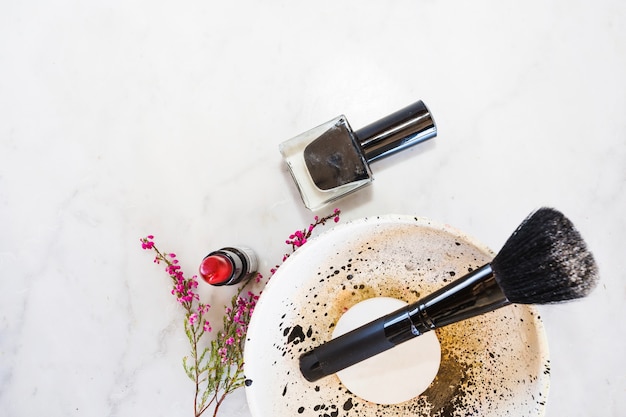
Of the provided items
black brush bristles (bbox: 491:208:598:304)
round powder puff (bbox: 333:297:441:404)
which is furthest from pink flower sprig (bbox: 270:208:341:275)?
black brush bristles (bbox: 491:208:598:304)

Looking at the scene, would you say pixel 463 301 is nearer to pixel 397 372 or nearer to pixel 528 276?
pixel 528 276

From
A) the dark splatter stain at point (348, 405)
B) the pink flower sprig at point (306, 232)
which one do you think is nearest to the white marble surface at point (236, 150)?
the pink flower sprig at point (306, 232)

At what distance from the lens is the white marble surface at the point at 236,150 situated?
598mm

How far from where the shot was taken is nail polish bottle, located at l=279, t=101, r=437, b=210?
1.84ft

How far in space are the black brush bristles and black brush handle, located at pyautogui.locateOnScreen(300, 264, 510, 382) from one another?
16mm

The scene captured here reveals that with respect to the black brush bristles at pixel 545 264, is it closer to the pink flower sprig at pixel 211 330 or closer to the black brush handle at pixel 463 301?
the black brush handle at pixel 463 301

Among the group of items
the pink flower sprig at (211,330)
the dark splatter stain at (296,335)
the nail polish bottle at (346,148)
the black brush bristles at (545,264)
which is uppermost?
the nail polish bottle at (346,148)

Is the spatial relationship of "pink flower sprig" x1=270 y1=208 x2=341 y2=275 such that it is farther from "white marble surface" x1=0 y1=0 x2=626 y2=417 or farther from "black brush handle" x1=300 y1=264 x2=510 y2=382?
Result: "black brush handle" x1=300 y1=264 x2=510 y2=382

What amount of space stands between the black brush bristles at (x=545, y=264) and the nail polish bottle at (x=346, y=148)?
0.68ft

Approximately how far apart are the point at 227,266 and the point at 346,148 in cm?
19

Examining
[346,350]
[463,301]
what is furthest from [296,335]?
[463,301]

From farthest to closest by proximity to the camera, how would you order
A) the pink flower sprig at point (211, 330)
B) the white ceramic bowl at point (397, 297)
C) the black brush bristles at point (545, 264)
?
1. the pink flower sprig at point (211, 330)
2. the white ceramic bowl at point (397, 297)
3. the black brush bristles at point (545, 264)

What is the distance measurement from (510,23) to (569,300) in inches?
15.0

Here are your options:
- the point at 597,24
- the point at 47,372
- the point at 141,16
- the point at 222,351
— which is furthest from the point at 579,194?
the point at 47,372
